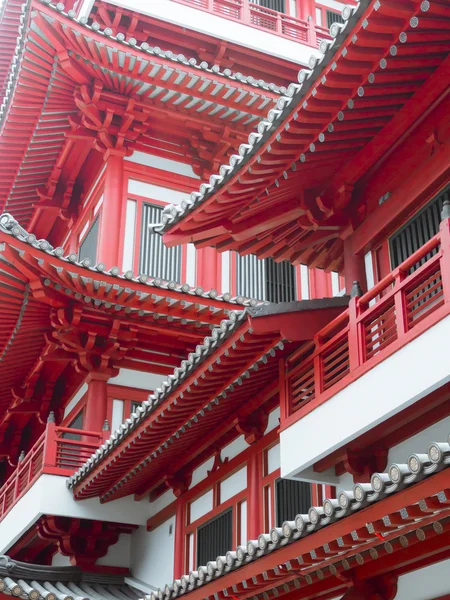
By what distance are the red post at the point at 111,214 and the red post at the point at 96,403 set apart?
2.23 meters

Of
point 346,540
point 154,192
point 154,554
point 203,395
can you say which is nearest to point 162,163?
point 154,192

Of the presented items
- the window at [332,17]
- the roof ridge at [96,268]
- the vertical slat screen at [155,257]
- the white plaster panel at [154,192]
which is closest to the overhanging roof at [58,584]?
the roof ridge at [96,268]

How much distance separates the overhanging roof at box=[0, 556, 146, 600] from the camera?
43.6 ft

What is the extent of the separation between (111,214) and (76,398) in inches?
146

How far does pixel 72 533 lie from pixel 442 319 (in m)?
9.47

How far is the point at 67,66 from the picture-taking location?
55.9 ft

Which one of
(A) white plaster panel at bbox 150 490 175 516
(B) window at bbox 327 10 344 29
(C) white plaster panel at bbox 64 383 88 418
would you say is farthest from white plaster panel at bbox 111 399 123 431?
(B) window at bbox 327 10 344 29

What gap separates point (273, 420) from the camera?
37.3ft

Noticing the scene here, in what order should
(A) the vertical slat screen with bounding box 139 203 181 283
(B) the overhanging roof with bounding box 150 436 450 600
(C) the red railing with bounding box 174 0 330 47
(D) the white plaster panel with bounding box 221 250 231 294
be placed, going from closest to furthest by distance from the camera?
(B) the overhanging roof with bounding box 150 436 450 600
(A) the vertical slat screen with bounding box 139 203 181 283
(D) the white plaster panel with bounding box 221 250 231 294
(C) the red railing with bounding box 174 0 330 47

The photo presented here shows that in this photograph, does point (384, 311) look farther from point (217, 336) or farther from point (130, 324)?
point (130, 324)

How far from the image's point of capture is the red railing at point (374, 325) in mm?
8016

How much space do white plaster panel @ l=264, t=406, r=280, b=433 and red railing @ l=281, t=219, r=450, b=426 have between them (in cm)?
63

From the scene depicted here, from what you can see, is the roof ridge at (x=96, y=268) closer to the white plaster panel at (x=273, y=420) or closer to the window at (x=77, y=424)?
the window at (x=77, y=424)

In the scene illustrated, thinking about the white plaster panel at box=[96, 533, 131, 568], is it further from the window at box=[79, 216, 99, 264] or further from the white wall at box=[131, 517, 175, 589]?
the window at box=[79, 216, 99, 264]
